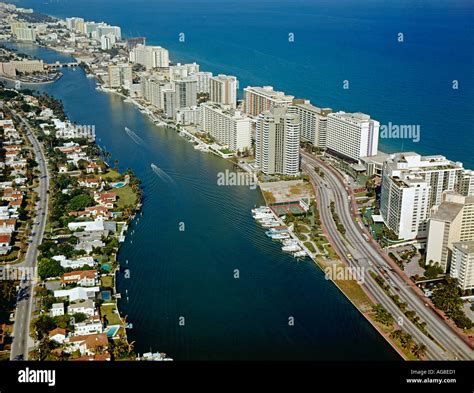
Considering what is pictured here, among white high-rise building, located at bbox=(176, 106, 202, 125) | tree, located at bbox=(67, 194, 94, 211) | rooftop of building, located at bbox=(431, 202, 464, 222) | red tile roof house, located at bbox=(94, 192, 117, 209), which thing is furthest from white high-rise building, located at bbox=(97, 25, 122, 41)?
rooftop of building, located at bbox=(431, 202, 464, 222)

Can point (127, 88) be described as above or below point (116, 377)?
below

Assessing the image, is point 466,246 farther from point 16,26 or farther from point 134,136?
point 16,26

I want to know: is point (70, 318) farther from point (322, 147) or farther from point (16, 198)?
→ point (322, 147)

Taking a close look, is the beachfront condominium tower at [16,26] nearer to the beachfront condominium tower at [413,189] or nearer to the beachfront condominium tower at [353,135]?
the beachfront condominium tower at [353,135]

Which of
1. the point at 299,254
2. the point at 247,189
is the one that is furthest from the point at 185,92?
the point at 299,254

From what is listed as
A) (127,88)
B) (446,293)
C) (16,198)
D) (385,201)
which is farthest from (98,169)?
(127,88)
